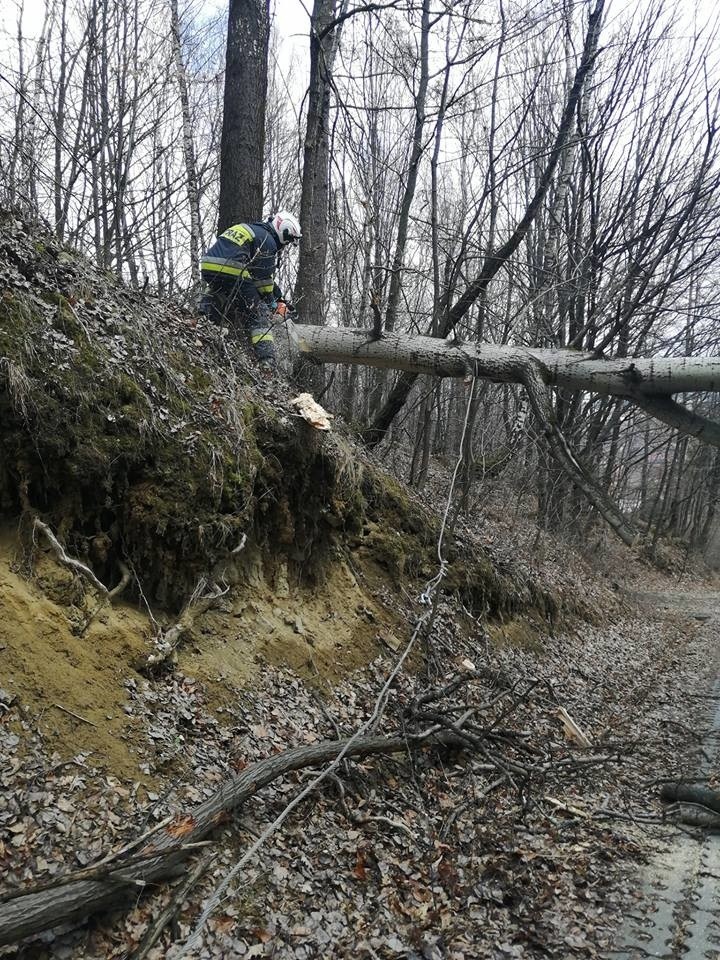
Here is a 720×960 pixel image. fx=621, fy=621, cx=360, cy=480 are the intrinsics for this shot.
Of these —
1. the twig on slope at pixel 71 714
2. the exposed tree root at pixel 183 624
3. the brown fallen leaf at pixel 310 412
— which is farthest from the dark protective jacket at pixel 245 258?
the twig on slope at pixel 71 714

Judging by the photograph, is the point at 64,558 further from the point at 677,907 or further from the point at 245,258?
the point at 677,907

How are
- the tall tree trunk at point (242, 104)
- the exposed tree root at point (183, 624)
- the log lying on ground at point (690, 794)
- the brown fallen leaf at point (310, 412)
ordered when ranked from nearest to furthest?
the exposed tree root at point (183, 624) < the log lying on ground at point (690, 794) < the brown fallen leaf at point (310, 412) < the tall tree trunk at point (242, 104)

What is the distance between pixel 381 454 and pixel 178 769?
787 centimetres

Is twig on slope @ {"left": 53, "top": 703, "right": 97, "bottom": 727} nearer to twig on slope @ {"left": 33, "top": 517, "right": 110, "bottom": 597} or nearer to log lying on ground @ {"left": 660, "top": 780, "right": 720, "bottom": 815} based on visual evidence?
twig on slope @ {"left": 33, "top": 517, "right": 110, "bottom": 597}

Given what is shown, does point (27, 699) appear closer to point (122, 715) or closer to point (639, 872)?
point (122, 715)

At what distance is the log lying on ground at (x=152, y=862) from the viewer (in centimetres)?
264

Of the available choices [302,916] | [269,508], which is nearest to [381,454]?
[269,508]

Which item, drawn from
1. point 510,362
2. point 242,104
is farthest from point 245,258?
point 510,362

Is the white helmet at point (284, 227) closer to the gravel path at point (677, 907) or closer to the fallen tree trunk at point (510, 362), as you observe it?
the fallen tree trunk at point (510, 362)

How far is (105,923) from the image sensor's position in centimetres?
299

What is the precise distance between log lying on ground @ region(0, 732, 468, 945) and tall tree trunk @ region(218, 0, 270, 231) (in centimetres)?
649

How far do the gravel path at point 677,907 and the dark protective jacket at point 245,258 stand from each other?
262 inches

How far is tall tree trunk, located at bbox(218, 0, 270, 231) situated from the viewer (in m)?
8.00

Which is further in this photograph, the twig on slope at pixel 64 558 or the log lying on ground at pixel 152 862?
the twig on slope at pixel 64 558
